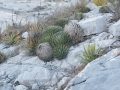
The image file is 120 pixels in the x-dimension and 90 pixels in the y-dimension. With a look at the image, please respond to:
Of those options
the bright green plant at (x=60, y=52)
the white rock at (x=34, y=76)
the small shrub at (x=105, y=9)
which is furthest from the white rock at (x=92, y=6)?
the white rock at (x=34, y=76)

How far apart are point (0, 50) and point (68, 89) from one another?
12.3 feet

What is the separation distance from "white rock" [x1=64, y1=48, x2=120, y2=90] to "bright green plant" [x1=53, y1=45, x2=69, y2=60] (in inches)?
59.5

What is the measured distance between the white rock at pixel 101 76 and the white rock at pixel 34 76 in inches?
50.1

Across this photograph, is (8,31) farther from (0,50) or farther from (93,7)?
(93,7)

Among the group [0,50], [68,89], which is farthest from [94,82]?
[0,50]

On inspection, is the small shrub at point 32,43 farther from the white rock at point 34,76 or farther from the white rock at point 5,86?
the white rock at point 5,86

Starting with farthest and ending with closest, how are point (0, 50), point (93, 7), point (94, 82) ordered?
point (93, 7) < point (0, 50) < point (94, 82)

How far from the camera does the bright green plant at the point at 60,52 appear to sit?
261 inches

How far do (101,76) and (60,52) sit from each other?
2077 mm

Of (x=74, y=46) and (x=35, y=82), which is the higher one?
(x=74, y=46)

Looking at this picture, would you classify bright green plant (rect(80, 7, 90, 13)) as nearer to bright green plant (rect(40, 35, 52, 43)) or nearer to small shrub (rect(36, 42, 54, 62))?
bright green plant (rect(40, 35, 52, 43))

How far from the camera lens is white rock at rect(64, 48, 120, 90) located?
14.6 feet

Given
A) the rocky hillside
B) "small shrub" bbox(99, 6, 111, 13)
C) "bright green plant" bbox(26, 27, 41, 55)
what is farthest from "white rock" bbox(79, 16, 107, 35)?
"small shrub" bbox(99, 6, 111, 13)

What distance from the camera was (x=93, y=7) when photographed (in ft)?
37.9
